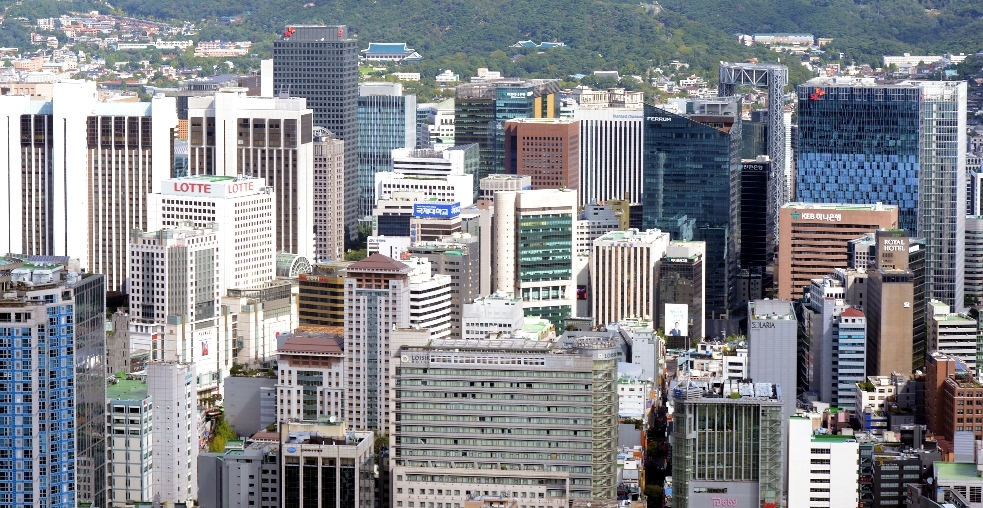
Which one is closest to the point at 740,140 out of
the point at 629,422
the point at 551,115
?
the point at 551,115

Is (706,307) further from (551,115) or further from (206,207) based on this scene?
(551,115)

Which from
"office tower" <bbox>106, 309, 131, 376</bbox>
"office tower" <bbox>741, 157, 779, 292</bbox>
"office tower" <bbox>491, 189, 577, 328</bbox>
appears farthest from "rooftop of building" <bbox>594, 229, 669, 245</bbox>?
"office tower" <bbox>106, 309, 131, 376</bbox>

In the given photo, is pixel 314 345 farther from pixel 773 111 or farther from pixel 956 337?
pixel 773 111

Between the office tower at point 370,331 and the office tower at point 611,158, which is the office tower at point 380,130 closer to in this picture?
the office tower at point 611,158

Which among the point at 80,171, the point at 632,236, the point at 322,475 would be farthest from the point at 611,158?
the point at 322,475

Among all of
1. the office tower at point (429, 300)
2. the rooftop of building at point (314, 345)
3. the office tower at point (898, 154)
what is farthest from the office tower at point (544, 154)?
the rooftop of building at point (314, 345)

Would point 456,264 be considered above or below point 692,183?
below
